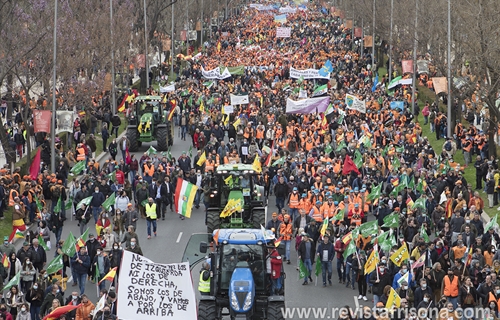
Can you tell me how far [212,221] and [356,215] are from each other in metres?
3.83

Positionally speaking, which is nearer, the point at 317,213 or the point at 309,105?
the point at 317,213

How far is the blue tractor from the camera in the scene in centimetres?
2188

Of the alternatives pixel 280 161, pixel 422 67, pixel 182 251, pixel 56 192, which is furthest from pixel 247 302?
pixel 422 67

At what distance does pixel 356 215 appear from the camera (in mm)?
30359

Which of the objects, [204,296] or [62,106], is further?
[62,106]

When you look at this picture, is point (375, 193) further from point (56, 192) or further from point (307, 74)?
point (307, 74)

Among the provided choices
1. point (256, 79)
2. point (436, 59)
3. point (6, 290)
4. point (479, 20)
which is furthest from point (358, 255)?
point (256, 79)

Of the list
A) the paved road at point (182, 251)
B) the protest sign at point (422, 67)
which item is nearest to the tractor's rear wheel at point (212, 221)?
the paved road at point (182, 251)

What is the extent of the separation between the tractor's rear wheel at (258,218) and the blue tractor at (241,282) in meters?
6.44

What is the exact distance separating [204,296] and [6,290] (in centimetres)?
519

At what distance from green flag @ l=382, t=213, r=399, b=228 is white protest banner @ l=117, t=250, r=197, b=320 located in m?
8.65

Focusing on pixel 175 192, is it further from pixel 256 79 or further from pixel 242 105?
pixel 256 79

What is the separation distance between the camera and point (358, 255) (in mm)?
26969

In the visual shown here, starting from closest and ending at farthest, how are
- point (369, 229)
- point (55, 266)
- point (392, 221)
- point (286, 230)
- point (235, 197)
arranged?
point (55, 266), point (369, 229), point (392, 221), point (286, 230), point (235, 197)
